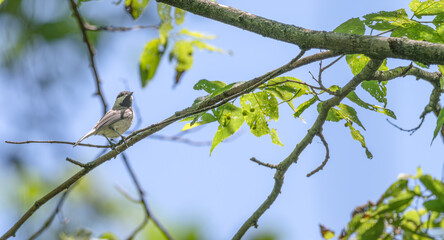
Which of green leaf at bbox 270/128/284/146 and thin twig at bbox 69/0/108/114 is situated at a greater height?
thin twig at bbox 69/0/108/114

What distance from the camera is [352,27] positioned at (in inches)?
108

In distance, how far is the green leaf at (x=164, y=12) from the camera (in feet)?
8.96

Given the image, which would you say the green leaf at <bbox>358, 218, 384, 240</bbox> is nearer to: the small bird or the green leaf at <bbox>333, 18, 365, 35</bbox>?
the green leaf at <bbox>333, 18, 365, 35</bbox>

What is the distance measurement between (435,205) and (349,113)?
101 cm

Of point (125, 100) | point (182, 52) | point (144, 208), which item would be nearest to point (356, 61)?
point (182, 52)

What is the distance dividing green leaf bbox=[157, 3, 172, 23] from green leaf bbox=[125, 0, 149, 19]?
0.34ft

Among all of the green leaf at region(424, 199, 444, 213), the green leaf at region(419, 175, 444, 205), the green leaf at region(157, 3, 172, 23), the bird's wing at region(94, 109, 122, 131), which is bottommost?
the green leaf at region(424, 199, 444, 213)

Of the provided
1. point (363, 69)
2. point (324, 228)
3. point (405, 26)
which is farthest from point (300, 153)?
point (405, 26)

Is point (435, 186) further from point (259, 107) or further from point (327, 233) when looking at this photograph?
point (259, 107)

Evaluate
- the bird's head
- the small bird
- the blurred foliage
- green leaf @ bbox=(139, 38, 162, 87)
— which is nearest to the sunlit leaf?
the blurred foliage

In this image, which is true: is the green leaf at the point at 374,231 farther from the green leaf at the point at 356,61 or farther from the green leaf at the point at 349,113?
the green leaf at the point at 356,61

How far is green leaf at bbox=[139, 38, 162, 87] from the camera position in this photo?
8.57 feet

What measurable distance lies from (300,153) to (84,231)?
175 centimetres

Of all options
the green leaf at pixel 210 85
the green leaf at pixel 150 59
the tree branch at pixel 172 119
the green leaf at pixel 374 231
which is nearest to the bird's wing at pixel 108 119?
the tree branch at pixel 172 119
